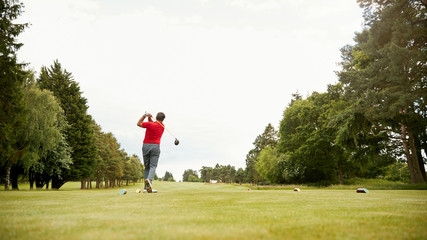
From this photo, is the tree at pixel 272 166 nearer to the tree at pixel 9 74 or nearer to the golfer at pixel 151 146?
the golfer at pixel 151 146

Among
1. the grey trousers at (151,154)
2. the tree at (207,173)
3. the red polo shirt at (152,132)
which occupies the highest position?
the red polo shirt at (152,132)

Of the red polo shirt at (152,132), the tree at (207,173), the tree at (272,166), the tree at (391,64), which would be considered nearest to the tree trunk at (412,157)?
the tree at (391,64)

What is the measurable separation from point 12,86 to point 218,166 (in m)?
168

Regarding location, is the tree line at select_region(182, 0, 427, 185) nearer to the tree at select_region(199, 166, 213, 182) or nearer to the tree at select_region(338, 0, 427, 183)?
the tree at select_region(338, 0, 427, 183)

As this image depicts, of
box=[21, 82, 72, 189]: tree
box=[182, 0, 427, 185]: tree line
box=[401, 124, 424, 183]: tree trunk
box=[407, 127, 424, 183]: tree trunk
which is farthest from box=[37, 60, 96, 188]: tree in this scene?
box=[407, 127, 424, 183]: tree trunk

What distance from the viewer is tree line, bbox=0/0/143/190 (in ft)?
48.4

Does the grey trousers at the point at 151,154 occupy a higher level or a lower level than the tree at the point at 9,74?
lower

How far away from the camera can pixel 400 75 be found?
13.8 m

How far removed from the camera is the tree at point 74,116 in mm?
32969

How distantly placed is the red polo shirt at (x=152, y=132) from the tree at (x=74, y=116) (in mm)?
29356

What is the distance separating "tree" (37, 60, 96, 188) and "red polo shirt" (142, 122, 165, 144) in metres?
29.4

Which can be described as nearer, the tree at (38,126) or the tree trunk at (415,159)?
the tree trunk at (415,159)

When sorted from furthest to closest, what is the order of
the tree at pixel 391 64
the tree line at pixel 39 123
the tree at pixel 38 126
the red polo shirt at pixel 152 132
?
the tree at pixel 38 126 → the tree line at pixel 39 123 → the tree at pixel 391 64 → the red polo shirt at pixel 152 132

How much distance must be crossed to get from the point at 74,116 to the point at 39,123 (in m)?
10.2
